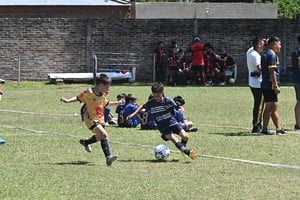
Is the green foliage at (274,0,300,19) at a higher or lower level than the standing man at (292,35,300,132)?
higher

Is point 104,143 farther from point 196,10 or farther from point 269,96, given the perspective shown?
point 196,10

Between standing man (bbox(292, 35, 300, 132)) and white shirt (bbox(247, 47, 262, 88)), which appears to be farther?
standing man (bbox(292, 35, 300, 132))

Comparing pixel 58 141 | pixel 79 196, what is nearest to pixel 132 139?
pixel 58 141

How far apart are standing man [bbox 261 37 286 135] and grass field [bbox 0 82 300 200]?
1.53 ft

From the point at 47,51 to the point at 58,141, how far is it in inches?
772

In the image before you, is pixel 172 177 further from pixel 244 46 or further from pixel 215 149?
pixel 244 46

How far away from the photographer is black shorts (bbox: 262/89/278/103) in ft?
53.6

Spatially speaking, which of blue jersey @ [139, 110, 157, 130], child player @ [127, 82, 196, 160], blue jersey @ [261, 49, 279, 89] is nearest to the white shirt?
blue jersey @ [261, 49, 279, 89]

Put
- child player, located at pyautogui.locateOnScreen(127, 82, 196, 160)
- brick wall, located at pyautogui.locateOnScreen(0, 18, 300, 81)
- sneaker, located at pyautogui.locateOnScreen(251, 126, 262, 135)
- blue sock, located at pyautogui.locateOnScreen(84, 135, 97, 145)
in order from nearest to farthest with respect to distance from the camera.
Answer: blue sock, located at pyautogui.locateOnScreen(84, 135, 97, 145) → child player, located at pyautogui.locateOnScreen(127, 82, 196, 160) → sneaker, located at pyautogui.locateOnScreen(251, 126, 262, 135) → brick wall, located at pyautogui.locateOnScreen(0, 18, 300, 81)

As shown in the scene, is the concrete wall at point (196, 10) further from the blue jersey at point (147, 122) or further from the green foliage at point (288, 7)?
the blue jersey at point (147, 122)

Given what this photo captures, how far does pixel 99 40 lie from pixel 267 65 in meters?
19.0

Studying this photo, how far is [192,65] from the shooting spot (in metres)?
32.9

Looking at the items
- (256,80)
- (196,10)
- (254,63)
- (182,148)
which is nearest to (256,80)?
(256,80)

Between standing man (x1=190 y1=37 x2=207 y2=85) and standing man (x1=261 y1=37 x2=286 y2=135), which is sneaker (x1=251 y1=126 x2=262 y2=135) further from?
standing man (x1=190 y1=37 x2=207 y2=85)
